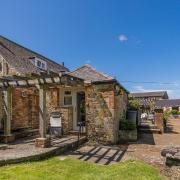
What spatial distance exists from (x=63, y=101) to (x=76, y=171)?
6.60 m

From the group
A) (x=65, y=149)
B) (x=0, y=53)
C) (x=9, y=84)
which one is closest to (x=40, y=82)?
(x=9, y=84)

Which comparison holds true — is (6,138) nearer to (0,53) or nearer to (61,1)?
(61,1)

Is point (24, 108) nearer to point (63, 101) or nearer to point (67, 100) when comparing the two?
point (63, 101)

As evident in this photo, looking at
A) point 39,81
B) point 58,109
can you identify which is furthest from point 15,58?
point 39,81

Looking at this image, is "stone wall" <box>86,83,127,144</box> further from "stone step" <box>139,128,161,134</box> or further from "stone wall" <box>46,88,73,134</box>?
"stone step" <box>139,128,161,134</box>

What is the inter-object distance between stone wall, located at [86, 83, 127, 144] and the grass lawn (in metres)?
3.49

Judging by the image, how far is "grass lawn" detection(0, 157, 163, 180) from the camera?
5.59 meters

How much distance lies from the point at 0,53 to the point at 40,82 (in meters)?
8.45

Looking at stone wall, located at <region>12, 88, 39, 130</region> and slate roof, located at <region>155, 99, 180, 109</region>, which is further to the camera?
slate roof, located at <region>155, 99, 180, 109</region>

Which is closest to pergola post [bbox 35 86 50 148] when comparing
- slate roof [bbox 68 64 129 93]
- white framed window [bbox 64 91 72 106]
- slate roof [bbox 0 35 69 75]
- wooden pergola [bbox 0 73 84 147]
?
wooden pergola [bbox 0 73 84 147]

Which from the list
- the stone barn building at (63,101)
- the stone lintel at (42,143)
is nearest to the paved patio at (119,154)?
the stone lintel at (42,143)

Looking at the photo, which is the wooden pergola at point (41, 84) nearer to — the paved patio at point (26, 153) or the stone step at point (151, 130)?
the paved patio at point (26, 153)

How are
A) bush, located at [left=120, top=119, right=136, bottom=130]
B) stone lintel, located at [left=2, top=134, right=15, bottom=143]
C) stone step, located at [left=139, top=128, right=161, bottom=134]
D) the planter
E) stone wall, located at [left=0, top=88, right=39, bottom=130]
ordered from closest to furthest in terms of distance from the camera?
stone lintel, located at [left=2, top=134, right=15, bottom=143]
the planter
bush, located at [left=120, top=119, right=136, bottom=130]
stone wall, located at [left=0, top=88, right=39, bottom=130]
stone step, located at [left=139, top=128, right=161, bottom=134]

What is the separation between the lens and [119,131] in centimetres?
1136
